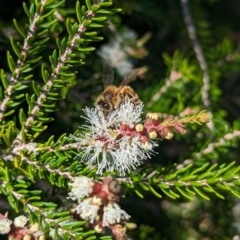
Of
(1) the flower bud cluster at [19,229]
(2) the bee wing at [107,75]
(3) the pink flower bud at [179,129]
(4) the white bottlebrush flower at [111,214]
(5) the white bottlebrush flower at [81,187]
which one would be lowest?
(1) the flower bud cluster at [19,229]

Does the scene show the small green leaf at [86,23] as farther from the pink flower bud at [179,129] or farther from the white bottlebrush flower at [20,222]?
the white bottlebrush flower at [20,222]

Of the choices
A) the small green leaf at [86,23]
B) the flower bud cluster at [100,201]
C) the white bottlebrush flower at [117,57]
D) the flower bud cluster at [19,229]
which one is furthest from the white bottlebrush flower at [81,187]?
the white bottlebrush flower at [117,57]

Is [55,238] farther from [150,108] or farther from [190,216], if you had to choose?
[190,216]

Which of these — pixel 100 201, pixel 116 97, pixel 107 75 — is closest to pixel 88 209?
pixel 100 201

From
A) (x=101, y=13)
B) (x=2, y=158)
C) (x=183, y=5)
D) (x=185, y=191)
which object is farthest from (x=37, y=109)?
(x=183, y=5)

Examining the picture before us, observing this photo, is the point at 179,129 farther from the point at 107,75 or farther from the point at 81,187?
the point at 107,75

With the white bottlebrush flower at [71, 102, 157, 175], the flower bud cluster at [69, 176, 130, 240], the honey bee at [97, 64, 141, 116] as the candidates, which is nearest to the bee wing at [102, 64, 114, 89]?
the honey bee at [97, 64, 141, 116]

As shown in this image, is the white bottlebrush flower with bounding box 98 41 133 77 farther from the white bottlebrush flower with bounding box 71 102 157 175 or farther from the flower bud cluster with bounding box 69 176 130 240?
the flower bud cluster with bounding box 69 176 130 240
